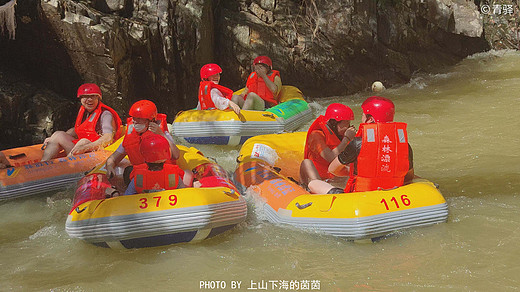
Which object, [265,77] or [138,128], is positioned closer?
[138,128]

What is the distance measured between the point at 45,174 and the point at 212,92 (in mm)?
2512

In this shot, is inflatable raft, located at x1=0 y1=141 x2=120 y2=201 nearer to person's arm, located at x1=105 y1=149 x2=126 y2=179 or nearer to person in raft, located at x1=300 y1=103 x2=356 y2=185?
person's arm, located at x1=105 y1=149 x2=126 y2=179

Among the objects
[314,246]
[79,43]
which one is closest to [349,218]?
[314,246]

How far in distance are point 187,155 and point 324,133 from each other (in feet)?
4.85

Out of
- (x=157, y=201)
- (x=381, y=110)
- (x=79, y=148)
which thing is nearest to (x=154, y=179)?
Answer: (x=157, y=201)

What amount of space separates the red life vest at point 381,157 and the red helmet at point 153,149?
1.50 m

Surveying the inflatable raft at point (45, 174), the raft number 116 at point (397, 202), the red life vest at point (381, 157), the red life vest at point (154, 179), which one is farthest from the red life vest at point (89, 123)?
the raft number 116 at point (397, 202)

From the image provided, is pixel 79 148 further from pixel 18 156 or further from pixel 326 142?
pixel 326 142

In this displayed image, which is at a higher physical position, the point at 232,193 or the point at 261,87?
the point at 261,87

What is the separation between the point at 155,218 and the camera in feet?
12.7

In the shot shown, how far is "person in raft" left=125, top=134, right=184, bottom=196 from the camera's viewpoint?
4.02 meters

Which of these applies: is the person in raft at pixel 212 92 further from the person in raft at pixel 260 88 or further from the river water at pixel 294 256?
the river water at pixel 294 256

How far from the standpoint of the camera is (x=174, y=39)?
8648mm

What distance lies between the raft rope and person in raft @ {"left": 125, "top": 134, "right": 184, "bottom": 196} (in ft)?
15.0
